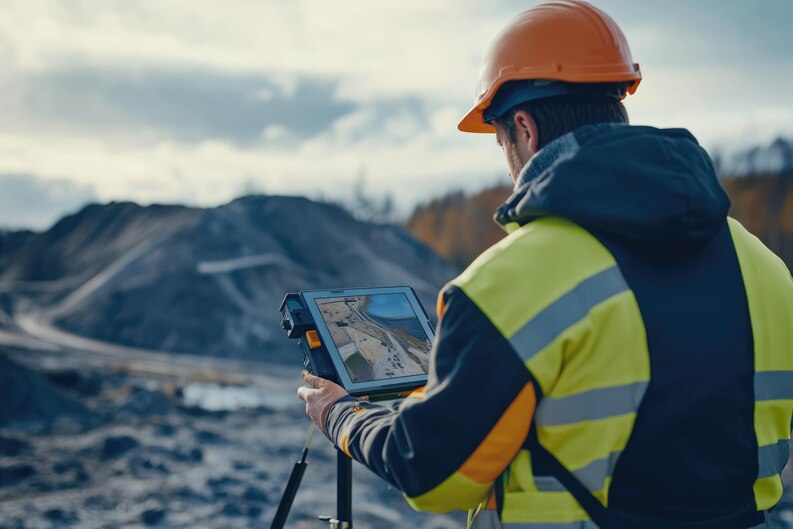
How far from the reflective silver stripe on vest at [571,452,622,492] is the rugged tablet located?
61 centimetres

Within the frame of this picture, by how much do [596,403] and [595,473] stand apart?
0.40 ft

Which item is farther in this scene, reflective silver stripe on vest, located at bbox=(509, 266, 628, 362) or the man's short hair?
the man's short hair

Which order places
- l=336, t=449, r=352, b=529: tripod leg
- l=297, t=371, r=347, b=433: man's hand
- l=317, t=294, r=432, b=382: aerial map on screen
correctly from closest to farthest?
l=297, t=371, r=347, b=433: man's hand < l=317, t=294, r=432, b=382: aerial map on screen < l=336, t=449, r=352, b=529: tripod leg

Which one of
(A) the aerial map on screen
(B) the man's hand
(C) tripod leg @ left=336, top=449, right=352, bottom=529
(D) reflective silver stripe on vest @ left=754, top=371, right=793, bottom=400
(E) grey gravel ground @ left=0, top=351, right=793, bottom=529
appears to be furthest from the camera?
(E) grey gravel ground @ left=0, top=351, right=793, bottom=529

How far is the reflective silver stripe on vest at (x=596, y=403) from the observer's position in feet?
4.21

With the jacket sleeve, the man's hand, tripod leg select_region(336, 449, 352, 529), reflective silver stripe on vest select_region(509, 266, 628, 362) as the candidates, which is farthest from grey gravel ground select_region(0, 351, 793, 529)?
reflective silver stripe on vest select_region(509, 266, 628, 362)

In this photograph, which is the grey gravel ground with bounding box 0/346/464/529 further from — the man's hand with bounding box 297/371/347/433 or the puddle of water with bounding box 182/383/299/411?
the man's hand with bounding box 297/371/347/433

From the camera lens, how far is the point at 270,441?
1027cm

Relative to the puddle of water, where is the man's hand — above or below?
above

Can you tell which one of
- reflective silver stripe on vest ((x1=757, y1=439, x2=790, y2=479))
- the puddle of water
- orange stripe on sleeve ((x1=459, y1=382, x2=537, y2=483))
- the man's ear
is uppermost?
the man's ear

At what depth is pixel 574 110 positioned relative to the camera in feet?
4.92

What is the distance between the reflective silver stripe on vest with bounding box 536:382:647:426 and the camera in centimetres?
128

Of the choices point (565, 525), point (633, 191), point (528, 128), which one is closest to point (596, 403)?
point (565, 525)

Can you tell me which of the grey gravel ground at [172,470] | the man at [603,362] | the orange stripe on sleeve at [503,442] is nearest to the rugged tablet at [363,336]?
the man at [603,362]
